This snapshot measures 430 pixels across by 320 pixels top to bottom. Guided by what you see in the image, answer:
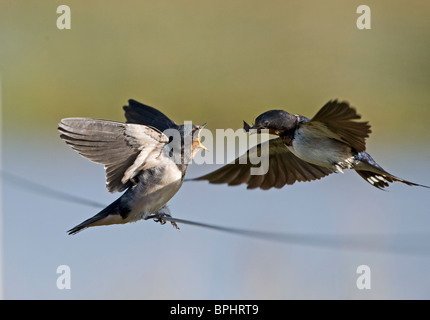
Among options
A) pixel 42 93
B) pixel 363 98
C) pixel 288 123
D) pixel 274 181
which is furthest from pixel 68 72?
pixel 288 123

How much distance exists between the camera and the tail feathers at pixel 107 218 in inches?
141

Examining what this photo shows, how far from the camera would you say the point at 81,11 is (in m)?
6.64

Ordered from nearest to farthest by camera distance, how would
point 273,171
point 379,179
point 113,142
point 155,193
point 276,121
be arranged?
1. point 113,142
2. point 155,193
3. point 276,121
4. point 379,179
5. point 273,171

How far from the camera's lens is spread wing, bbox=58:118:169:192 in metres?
3.31

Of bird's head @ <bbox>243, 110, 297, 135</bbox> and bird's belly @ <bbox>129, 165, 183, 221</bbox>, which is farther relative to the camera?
bird's head @ <bbox>243, 110, 297, 135</bbox>

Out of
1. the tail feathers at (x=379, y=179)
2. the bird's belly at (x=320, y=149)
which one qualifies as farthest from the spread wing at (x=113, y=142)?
the tail feathers at (x=379, y=179)

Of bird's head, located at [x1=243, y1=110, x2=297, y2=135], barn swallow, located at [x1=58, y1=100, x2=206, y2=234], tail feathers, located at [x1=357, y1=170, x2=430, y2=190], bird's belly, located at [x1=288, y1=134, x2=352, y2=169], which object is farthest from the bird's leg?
tail feathers, located at [x1=357, y1=170, x2=430, y2=190]

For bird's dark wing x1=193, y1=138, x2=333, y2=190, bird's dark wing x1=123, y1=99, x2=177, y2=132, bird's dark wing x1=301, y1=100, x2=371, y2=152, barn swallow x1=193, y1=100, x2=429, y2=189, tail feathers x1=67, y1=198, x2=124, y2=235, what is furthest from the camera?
bird's dark wing x1=193, y1=138, x2=333, y2=190

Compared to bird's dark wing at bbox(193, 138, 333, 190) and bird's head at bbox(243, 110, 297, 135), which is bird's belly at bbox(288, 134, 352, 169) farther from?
bird's dark wing at bbox(193, 138, 333, 190)

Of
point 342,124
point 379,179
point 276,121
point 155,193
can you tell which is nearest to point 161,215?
point 155,193

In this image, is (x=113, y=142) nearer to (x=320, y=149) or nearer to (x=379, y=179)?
(x=320, y=149)

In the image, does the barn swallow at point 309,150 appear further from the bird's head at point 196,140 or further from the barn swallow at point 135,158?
the barn swallow at point 135,158

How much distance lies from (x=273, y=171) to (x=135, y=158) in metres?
1.01

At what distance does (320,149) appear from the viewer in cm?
365
